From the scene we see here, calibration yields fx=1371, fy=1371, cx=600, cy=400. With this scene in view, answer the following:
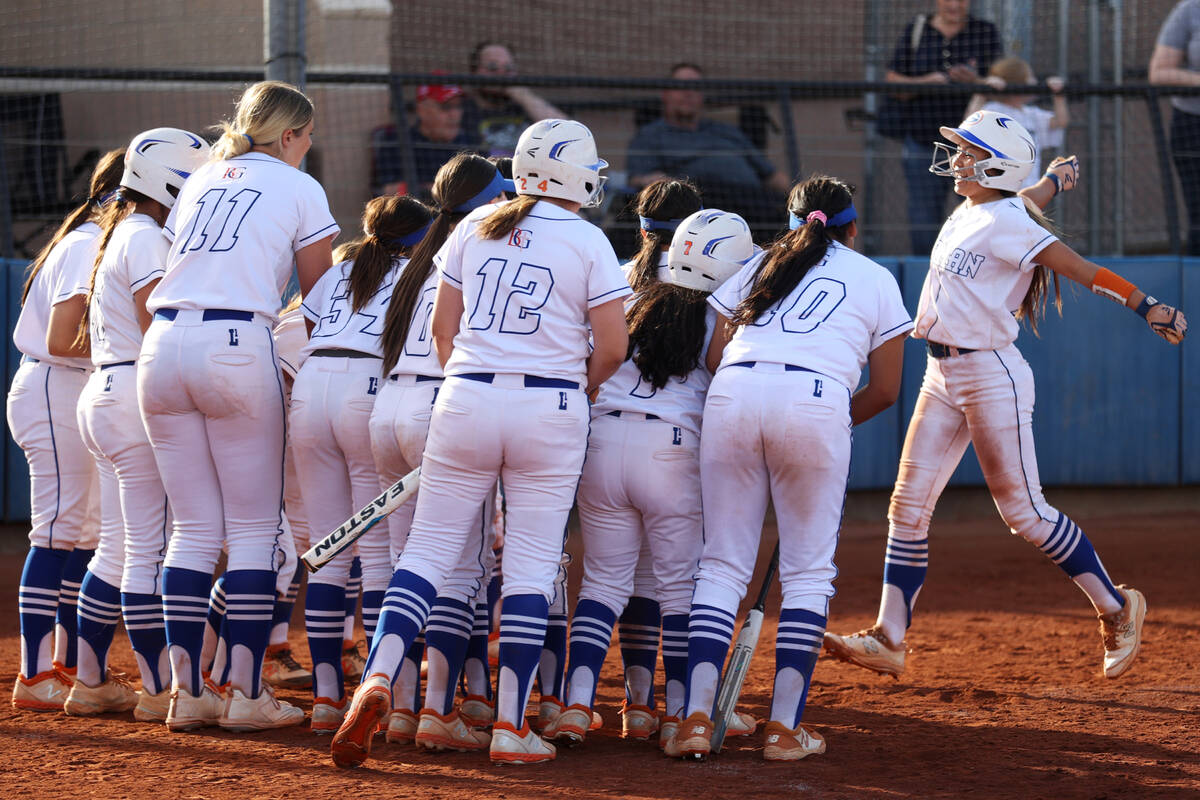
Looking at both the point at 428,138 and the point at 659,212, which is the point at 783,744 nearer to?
the point at 659,212

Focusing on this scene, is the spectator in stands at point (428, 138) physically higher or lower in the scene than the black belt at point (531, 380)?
higher

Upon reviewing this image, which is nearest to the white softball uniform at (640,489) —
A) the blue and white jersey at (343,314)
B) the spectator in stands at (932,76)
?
the blue and white jersey at (343,314)

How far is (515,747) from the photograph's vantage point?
4312 mm

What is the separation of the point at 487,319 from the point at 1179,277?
7218 mm

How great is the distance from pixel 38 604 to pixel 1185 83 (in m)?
8.91

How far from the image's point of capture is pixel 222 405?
462 cm

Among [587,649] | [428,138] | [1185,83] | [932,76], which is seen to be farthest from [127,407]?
[1185,83]

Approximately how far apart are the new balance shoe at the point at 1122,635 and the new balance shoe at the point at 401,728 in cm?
291

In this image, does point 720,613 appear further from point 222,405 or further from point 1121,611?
point 1121,611

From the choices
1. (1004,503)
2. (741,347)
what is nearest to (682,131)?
(1004,503)

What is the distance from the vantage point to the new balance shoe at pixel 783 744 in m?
4.45

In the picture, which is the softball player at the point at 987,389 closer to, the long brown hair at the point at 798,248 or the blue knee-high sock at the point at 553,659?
the long brown hair at the point at 798,248

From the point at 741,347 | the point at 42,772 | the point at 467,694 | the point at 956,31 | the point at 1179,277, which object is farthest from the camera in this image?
the point at 956,31

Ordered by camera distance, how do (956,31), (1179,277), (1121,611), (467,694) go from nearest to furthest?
(467,694) → (1121,611) → (1179,277) → (956,31)
